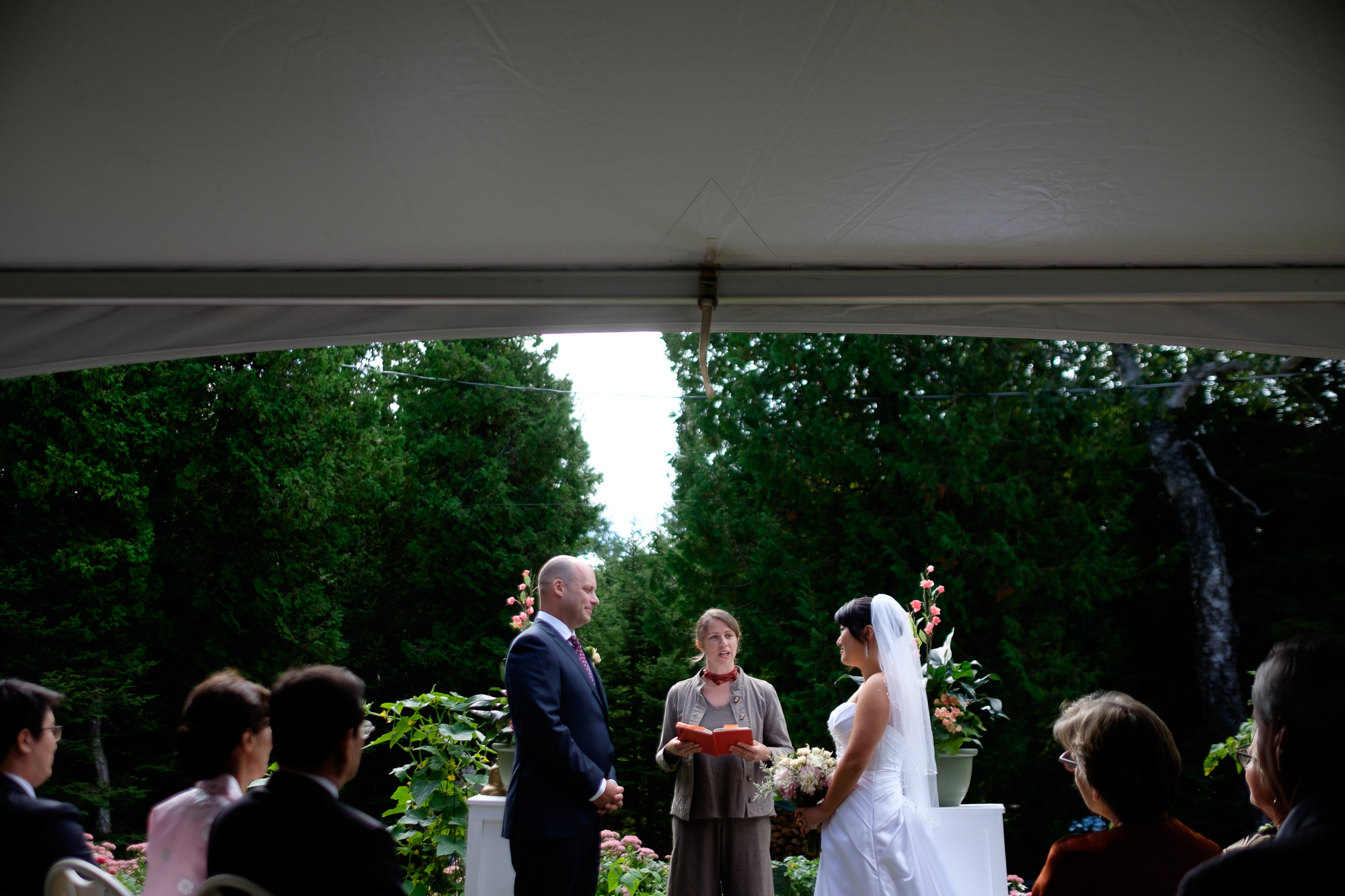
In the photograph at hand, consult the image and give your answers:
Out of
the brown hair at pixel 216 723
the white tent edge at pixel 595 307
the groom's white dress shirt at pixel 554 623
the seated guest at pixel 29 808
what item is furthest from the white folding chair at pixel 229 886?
the groom's white dress shirt at pixel 554 623

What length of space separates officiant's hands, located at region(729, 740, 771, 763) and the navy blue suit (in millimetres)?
687

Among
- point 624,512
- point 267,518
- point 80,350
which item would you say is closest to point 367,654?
point 267,518

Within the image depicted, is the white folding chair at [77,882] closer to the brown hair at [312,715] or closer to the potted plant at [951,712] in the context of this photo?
the brown hair at [312,715]

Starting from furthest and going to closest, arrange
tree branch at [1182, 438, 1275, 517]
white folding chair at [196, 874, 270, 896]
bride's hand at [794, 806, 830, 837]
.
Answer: tree branch at [1182, 438, 1275, 517], bride's hand at [794, 806, 830, 837], white folding chair at [196, 874, 270, 896]

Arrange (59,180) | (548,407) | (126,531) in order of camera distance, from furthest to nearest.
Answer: (548,407) < (126,531) < (59,180)

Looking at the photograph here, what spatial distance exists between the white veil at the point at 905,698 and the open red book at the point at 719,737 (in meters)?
0.58

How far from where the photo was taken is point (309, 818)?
1627 millimetres

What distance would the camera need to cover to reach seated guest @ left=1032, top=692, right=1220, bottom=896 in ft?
5.64

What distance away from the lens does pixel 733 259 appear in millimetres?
2336

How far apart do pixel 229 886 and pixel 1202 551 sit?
13.1 metres

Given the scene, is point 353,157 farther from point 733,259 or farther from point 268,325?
point 733,259

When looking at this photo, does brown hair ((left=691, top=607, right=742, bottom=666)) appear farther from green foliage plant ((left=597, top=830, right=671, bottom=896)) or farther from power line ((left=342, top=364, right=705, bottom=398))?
power line ((left=342, top=364, right=705, bottom=398))

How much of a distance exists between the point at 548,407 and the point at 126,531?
24.7 ft

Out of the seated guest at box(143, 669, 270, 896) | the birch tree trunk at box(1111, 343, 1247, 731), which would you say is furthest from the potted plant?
the birch tree trunk at box(1111, 343, 1247, 731)
